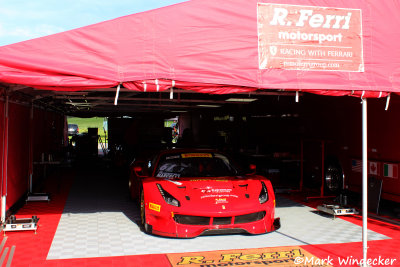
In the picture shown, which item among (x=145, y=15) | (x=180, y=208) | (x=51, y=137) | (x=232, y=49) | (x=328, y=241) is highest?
(x=145, y=15)

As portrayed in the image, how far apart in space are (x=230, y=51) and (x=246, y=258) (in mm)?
2600

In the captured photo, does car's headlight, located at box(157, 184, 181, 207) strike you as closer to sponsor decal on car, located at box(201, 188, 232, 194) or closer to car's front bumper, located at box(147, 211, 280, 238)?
car's front bumper, located at box(147, 211, 280, 238)

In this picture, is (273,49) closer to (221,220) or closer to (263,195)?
(263,195)

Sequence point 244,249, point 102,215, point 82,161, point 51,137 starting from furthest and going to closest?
point 82,161 < point 51,137 < point 102,215 < point 244,249

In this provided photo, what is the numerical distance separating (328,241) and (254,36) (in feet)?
9.53

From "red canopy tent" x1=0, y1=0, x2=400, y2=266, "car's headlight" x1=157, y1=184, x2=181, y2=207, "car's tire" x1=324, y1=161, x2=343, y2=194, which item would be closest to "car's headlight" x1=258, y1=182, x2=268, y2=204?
"car's headlight" x1=157, y1=184, x2=181, y2=207

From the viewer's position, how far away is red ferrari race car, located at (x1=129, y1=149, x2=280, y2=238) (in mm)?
5180

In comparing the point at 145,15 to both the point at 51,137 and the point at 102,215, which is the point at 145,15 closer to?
the point at 102,215

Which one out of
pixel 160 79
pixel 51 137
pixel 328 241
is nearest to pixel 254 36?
pixel 160 79

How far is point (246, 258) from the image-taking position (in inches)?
177

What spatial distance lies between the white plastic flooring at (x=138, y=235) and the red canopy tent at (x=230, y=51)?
5.50 feet

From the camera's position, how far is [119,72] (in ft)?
16.1

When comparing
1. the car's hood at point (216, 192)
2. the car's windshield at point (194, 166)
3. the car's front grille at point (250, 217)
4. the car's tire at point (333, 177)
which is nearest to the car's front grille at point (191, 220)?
the car's hood at point (216, 192)

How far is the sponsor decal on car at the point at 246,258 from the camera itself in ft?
14.2
